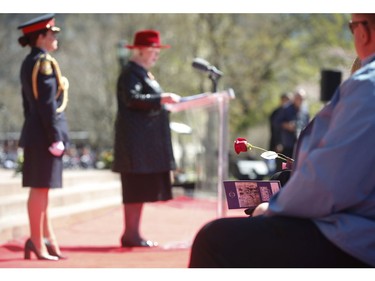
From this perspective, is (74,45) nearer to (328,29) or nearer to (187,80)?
(187,80)

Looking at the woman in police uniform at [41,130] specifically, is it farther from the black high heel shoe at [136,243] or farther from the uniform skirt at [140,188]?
the uniform skirt at [140,188]

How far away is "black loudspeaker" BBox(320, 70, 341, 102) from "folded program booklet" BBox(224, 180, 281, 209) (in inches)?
396

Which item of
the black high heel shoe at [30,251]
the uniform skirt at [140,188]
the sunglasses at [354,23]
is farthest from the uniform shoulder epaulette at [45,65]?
the sunglasses at [354,23]

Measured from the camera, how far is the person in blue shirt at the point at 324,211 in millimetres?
2482

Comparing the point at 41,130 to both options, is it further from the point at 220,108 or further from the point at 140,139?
the point at 220,108

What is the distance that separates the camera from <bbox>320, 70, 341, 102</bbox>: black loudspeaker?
1295 centimetres

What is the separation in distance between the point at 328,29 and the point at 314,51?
1331mm

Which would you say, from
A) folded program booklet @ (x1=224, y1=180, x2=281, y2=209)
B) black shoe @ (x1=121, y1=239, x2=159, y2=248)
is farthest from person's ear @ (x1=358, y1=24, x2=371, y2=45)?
black shoe @ (x1=121, y1=239, x2=159, y2=248)

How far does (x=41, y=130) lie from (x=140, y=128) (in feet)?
4.22

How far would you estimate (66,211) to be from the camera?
29.9 ft

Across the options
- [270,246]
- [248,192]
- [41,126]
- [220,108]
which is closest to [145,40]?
[220,108]

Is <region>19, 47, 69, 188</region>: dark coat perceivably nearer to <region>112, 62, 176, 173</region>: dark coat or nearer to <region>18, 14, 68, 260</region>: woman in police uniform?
<region>18, 14, 68, 260</region>: woman in police uniform

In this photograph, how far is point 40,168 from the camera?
5.97 meters
